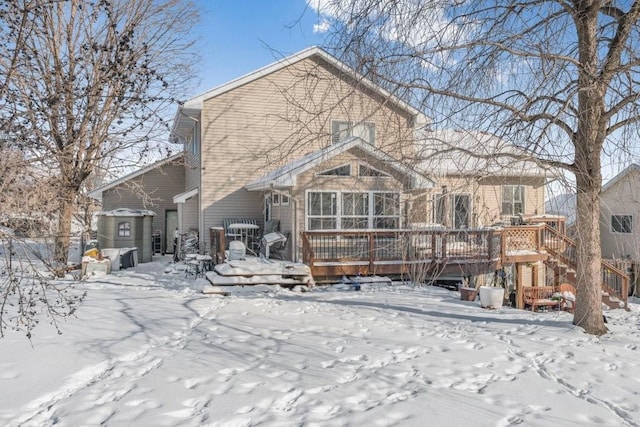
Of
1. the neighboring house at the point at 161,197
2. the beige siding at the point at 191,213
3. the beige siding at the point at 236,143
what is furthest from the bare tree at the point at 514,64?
the neighboring house at the point at 161,197

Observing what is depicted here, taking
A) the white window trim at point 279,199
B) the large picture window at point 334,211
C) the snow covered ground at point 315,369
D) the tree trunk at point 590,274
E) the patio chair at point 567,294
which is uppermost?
the white window trim at point 279,199

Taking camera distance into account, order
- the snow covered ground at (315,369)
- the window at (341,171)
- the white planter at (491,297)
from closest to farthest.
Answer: the snow covered ground at (315,369)
the white planter at (491,297)
the window at (341,171)

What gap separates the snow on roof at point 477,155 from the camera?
6.15m

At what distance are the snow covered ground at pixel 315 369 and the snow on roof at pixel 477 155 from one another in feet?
8.09

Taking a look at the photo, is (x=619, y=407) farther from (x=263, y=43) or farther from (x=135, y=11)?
(x=135, y=11)

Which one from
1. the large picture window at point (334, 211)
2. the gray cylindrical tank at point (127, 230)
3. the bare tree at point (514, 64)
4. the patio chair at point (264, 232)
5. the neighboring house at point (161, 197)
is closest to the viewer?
the bare tree at point (514, 64)

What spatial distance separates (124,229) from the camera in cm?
1717

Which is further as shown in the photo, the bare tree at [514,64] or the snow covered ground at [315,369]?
the bare tree at [514,64]

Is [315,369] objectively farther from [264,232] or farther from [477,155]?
[264,232]

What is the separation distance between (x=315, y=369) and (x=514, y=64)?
4.81m

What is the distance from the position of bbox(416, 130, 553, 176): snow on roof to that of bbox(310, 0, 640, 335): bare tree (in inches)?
6.6

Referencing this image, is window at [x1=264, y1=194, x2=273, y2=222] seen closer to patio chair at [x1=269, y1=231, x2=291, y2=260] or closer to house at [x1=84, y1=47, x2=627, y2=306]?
house at [x1=84, y1=47, x2=627, y2=306]

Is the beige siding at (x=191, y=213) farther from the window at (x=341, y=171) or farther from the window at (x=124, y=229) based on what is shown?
the window at (x=341, y=171)

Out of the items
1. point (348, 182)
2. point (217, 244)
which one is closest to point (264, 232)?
point (217, 244)
